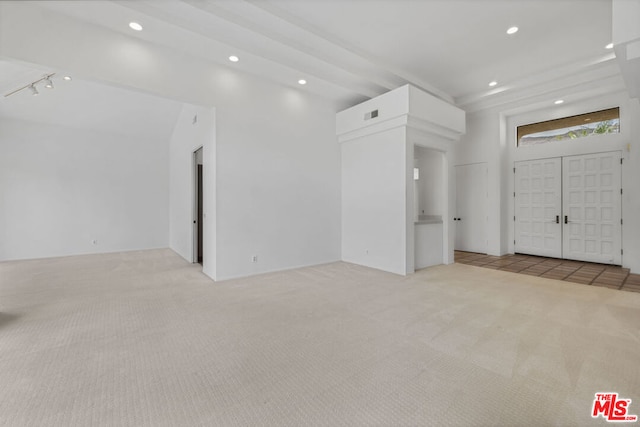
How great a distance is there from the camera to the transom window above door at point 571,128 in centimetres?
600

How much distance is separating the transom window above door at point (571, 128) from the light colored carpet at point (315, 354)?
160 inches

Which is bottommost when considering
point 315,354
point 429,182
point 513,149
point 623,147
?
point 315,354

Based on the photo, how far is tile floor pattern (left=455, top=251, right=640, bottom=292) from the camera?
4.73 metres

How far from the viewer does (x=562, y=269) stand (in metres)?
5.65

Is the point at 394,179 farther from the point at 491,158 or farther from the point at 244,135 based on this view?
the point at 491,158

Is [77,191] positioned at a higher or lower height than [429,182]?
lower

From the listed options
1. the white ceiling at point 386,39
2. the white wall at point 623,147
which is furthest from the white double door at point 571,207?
the white ceiling at point 386,39

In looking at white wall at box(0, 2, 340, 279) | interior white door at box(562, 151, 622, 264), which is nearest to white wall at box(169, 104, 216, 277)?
white wall at box(0, 2, 340, 279)

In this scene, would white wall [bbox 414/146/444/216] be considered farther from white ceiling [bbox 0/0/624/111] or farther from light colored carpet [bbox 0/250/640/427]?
light colored carpet [bbox 0/250/640/427]

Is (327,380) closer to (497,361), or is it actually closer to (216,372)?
(216,372)

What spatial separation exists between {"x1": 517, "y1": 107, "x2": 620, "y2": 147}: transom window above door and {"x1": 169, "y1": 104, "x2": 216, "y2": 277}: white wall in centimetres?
780

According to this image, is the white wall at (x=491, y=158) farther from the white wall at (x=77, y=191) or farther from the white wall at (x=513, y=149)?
the white wall at (x=77, y=191)

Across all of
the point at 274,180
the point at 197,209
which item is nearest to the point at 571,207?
the point at 274,180

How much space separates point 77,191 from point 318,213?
273 inches
